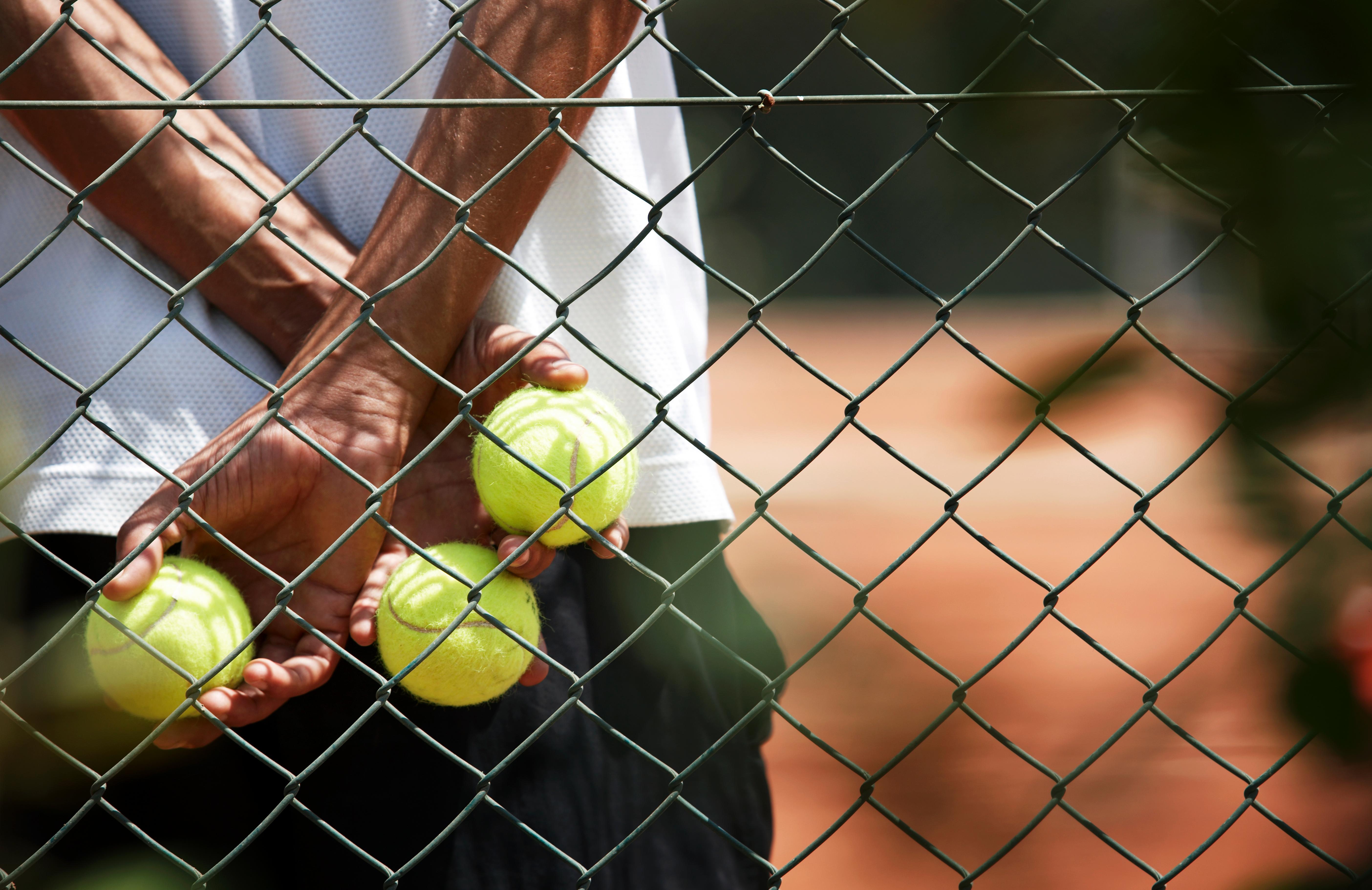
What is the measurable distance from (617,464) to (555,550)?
6.1 inches

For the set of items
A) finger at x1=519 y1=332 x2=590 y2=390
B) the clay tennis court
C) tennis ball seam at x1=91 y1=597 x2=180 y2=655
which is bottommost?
tennis ball seam at x1=91 y1=597 x2=180 y2=655

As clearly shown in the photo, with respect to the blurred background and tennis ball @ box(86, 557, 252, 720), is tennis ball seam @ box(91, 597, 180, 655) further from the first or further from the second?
the blurred background

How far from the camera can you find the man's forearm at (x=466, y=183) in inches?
44.9

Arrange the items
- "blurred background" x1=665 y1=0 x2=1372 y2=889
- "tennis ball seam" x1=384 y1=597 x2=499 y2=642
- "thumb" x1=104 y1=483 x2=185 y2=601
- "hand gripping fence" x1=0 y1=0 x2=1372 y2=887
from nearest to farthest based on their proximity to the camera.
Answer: "blurred background" x1=665 y1=0 x2=1372 y2=889, "hand gripping fence" x1=0 y1=0 x2=1372 y2=887, "thumb" x1=104 y1=483 x2=185 y2=601, "tennis ball seam" x1=384 y1=597 x2=499 y2=642

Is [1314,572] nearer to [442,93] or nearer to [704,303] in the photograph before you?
[442,93]

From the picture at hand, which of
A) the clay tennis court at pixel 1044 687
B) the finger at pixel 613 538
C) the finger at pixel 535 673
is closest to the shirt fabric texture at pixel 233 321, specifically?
the finger at pixel 613 538

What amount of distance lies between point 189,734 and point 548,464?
19.9 inches

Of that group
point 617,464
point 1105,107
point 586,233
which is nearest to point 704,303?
point 586,233

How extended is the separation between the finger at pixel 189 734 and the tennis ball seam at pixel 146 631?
0.10 metres

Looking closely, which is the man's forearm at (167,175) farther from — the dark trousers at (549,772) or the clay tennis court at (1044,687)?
the clay tennis court at (1044,687)

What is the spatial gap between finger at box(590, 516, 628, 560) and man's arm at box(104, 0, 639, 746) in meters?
0.25

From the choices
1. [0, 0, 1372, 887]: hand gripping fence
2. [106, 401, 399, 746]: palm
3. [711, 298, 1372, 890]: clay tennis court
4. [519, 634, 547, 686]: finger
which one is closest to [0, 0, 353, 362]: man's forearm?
[0, 0, 1372, 887]: hand gripping fence

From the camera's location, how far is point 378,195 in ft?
4.28

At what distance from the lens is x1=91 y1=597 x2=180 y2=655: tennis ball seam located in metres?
1.11
